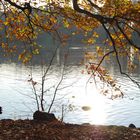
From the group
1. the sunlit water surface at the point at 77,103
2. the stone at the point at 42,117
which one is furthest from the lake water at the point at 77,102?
the stone at the point at 42,117

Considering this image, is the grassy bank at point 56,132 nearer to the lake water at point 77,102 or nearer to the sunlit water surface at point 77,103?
the lake water at point 77,102

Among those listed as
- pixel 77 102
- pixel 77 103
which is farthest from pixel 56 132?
pixel 77 102

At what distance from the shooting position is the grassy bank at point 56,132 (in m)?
13.1

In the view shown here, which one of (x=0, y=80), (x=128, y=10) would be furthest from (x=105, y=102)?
(x=128, y=10)

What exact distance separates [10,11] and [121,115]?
29800 mm

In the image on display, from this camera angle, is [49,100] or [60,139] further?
[49,100]

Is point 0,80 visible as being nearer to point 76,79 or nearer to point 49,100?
point 76,79

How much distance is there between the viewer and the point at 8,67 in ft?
304

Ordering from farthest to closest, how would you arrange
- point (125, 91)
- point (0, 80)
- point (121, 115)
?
point (0, 80) < point (125, 91) < point (121, 115)

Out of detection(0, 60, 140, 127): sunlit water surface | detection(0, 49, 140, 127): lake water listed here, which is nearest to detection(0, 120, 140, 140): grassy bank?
detection(0, 49, 140, 127): lake water

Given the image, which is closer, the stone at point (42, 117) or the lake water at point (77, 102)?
the stone at point (42, 117)

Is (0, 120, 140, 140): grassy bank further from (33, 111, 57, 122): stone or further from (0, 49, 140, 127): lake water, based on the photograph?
(0, 49, 140, 127): lake water

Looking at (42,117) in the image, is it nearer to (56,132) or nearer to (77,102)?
(56,132)

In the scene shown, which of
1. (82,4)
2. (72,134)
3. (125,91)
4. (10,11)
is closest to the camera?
(72,134)
